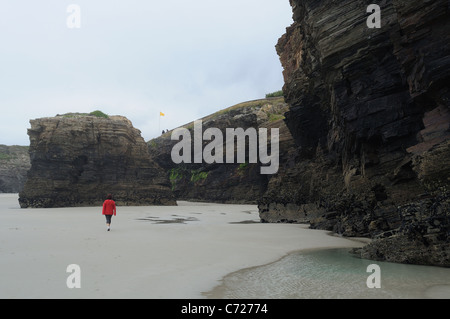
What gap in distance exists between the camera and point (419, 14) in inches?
322

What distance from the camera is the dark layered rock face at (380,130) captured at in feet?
23.5

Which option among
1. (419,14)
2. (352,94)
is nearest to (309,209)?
(352,94)

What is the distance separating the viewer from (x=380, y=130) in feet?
36.3

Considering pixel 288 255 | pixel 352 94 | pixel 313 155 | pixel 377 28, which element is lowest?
pixel 288 255

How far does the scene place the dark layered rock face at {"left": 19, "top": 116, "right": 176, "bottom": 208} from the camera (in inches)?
1252

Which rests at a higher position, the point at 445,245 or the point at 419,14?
the point at 419,14

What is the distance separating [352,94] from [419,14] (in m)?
4.21

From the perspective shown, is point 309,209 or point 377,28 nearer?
point 377,28
